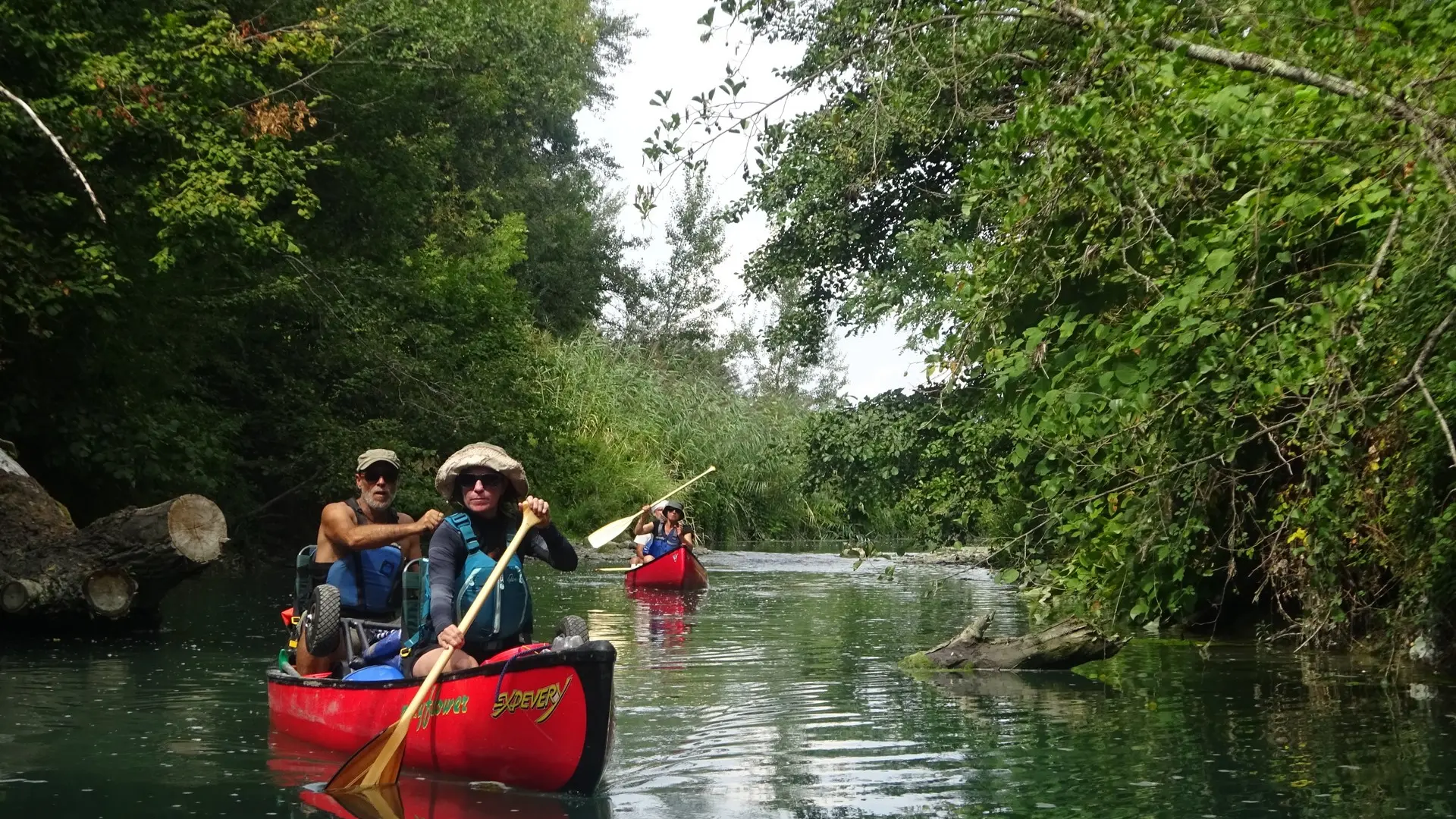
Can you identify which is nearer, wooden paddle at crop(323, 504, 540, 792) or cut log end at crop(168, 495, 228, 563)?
wooden paddle at crop(323, 504, 540, 792)

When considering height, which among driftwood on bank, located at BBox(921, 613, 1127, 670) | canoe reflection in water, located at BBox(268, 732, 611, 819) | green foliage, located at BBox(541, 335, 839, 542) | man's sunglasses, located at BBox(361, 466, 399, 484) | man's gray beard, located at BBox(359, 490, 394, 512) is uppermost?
green foliage, located at BBox(541, 335, 839, 542)

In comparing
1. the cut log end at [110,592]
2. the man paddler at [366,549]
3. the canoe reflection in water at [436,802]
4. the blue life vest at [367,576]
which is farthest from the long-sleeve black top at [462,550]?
the cut log end at [110,592]

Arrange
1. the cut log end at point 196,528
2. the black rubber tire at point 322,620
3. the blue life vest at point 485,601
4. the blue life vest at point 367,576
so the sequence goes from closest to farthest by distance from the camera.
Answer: the blue life vest at point 485,601 < the black rubber tire at point 322,620 < the blue life vest at point 367,576 < the cut log end at point 196,528

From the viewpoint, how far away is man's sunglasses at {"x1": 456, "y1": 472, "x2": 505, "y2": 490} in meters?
7.68

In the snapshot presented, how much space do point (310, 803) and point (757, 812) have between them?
2016 mm

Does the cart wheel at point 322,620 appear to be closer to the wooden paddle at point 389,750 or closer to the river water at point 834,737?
the river water at point 834,737

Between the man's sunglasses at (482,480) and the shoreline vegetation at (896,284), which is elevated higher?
the shoreline vegetation at (896,284)

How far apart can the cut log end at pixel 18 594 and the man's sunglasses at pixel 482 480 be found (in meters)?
6.79

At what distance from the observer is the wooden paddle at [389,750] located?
7.34 m

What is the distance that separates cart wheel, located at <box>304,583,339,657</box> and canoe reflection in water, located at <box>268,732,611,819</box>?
88 cm

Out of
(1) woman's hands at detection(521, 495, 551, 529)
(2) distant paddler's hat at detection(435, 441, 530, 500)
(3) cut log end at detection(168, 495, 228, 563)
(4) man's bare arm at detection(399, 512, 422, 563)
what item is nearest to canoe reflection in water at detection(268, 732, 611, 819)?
(1) woman's hands at detection(521, 495, 551, 529)

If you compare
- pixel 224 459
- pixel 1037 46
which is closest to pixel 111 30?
pixel 224 459

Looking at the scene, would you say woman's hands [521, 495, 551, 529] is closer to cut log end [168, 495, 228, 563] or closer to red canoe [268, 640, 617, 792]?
red canoe [268, 640, 617, 792]

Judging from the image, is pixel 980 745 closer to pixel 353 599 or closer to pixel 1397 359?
pixel 1397 359
